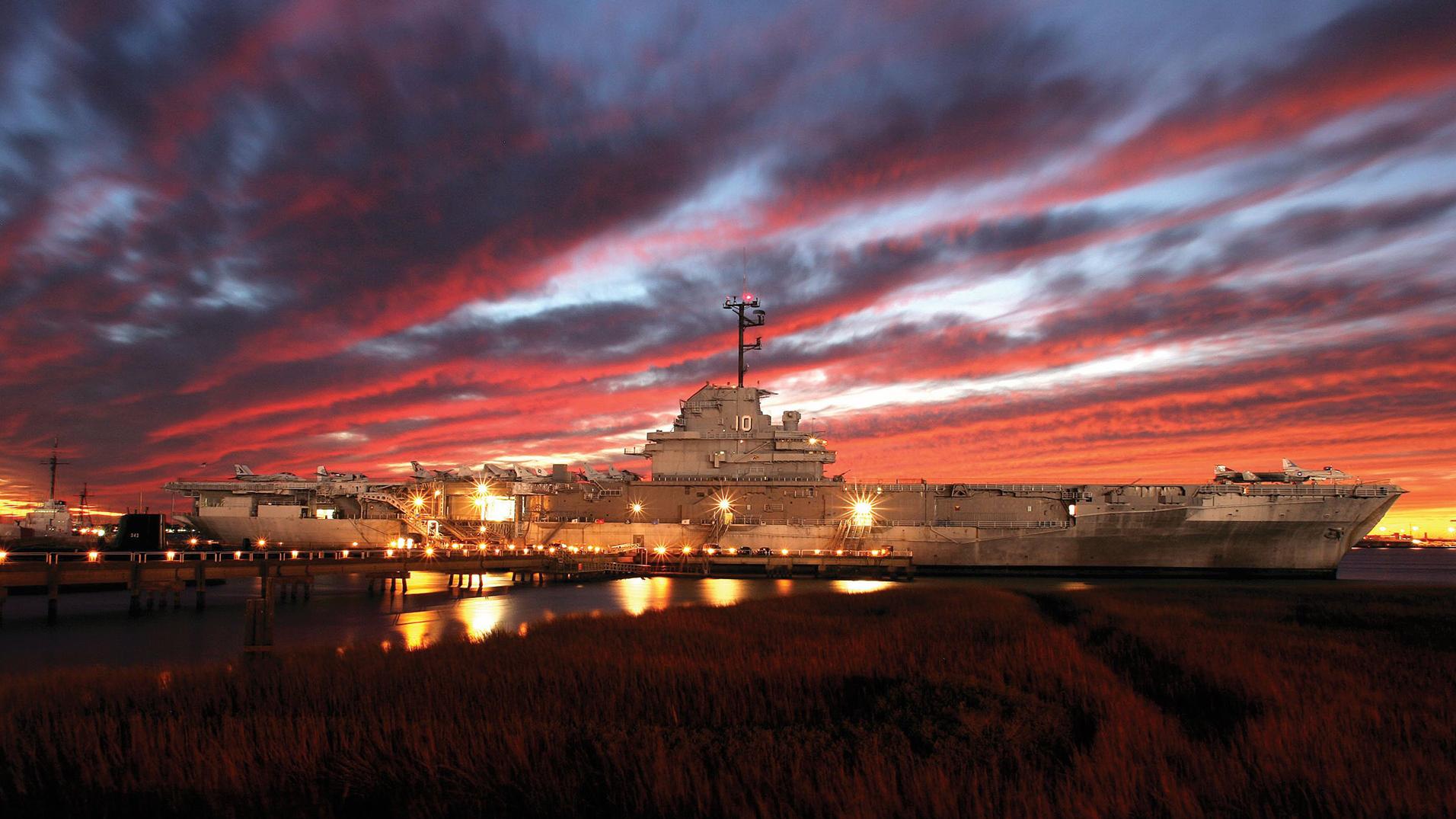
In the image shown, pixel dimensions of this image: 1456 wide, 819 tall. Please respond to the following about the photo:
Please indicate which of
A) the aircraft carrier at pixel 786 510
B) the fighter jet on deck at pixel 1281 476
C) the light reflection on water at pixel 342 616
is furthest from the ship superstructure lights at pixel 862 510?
the fighter jet on deck at pixel 1281 476

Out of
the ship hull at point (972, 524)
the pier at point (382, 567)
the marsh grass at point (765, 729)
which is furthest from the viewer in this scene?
the ship hull at point (972, 524)

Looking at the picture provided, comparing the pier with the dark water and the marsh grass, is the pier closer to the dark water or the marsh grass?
the dark water

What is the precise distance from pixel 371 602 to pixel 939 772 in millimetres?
37747

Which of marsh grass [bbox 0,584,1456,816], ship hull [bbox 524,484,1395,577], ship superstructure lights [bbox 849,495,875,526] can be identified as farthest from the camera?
ship superstructure lights [bbox 849,495,875,526]

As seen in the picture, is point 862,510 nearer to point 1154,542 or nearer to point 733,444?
point 733,444

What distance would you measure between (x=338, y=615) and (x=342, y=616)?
0.41 meters

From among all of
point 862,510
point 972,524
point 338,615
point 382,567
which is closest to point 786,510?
point 862,510

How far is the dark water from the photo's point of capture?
76.5 ft

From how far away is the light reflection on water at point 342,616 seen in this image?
23.1 m

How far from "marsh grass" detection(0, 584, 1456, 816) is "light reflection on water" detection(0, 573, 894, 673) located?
651cm

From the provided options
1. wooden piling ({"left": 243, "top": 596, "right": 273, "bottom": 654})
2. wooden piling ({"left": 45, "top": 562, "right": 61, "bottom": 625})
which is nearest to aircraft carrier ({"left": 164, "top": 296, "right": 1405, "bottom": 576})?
wooden piling ({"left": 45, "top": 562, "right": 61, "bottom": 625})

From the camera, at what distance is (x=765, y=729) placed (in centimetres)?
1008

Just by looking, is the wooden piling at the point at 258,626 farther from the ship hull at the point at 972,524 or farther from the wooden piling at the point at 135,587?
the ship hull at the point at 972,524

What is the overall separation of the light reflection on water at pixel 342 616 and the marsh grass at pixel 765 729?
6510 mm
